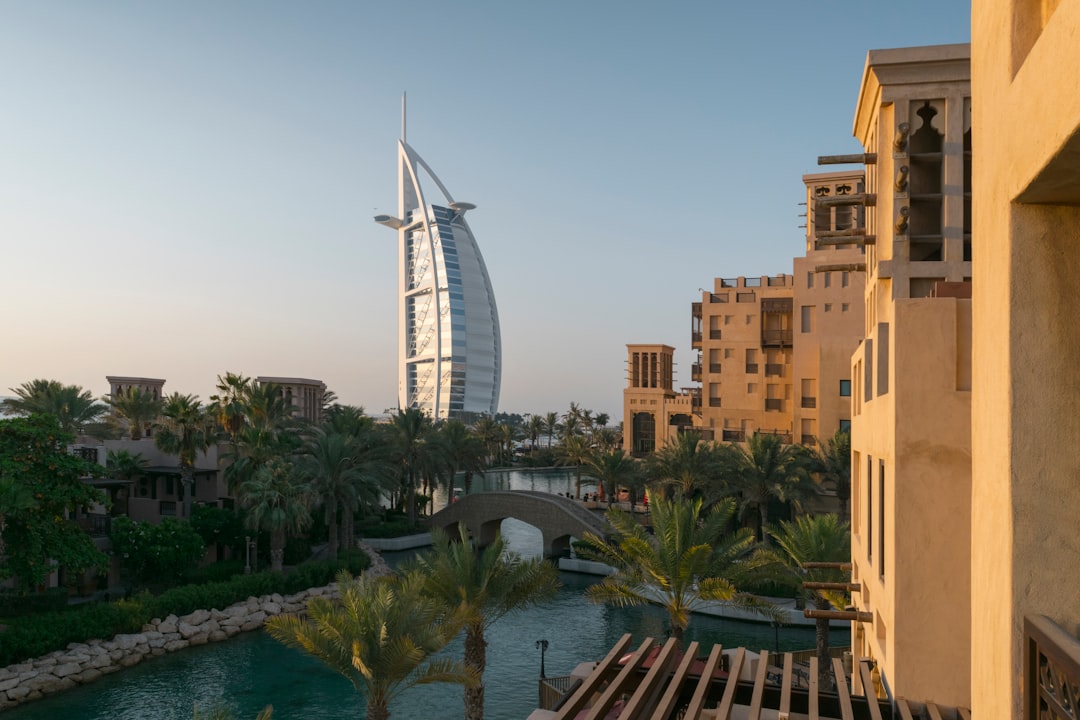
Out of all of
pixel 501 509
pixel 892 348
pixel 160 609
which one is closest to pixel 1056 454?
pixel 892 348

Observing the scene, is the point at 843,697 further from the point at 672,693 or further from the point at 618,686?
the point at 618,686

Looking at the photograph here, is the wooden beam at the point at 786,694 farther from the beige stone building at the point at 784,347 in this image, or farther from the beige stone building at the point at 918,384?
the beige stone building at the point at 784,347

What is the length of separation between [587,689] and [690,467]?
33375 mm

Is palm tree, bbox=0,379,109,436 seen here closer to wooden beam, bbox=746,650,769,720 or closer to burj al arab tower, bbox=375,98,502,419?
wooden beam, bbox=746,650,769,720


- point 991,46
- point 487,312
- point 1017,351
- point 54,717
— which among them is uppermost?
point 487,312

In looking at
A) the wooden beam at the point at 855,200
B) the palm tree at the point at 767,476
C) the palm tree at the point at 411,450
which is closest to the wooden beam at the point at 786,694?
the wooden beam at the point at 855,200

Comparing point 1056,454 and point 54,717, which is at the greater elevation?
point 1056,454

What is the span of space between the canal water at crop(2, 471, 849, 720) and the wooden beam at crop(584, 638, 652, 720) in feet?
38.0

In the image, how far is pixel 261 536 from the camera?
36688 millimetres

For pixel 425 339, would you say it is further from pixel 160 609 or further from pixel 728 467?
pixel 160 609

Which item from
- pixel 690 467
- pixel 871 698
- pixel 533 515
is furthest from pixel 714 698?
pixel 690 467

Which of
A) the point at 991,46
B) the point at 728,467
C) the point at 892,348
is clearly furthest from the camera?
the point at 728,467

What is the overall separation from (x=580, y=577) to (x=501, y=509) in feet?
20.3

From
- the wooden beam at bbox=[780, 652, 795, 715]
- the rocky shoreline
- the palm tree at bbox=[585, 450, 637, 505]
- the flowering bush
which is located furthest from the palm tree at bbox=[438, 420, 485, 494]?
the wooden beam at bbox=[780, 652, 795, 715]
